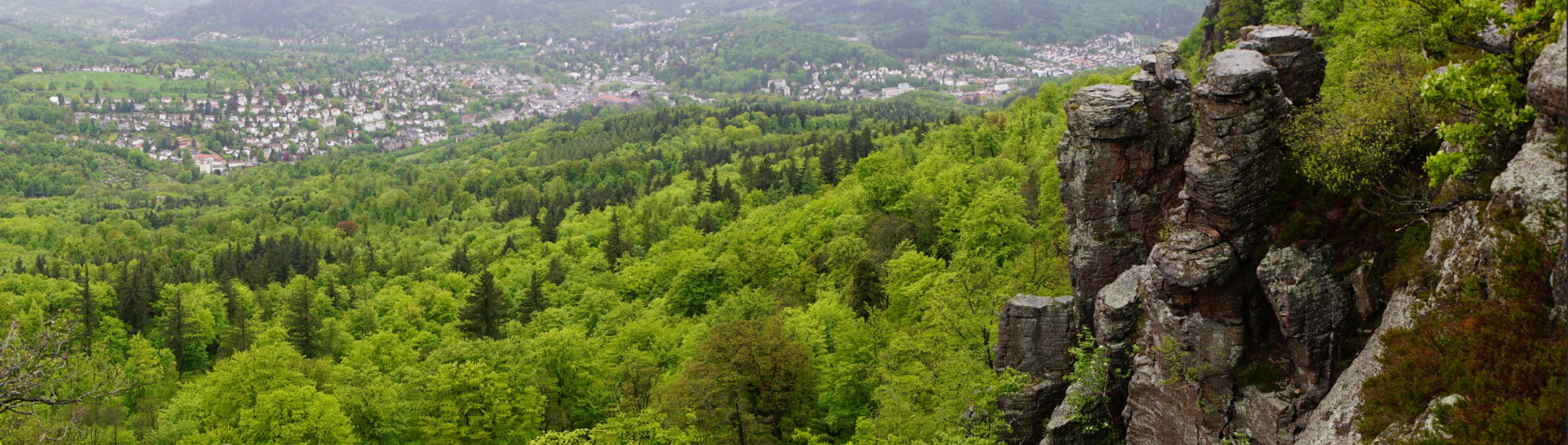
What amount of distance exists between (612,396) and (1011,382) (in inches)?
1015

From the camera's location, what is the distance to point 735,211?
110 meters

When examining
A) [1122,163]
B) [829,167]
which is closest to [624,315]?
[1122,163]

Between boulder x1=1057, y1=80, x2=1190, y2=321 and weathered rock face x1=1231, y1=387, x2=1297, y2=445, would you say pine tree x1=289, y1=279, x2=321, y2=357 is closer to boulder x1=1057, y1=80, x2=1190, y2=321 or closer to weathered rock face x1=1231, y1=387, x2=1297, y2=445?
boulder x1=1057, y1=80, x2=1190, y2=321

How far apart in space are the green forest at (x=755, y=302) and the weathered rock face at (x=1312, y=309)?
3.18 ft

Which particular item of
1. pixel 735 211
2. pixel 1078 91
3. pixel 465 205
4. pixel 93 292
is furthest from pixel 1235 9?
pixel 465 205

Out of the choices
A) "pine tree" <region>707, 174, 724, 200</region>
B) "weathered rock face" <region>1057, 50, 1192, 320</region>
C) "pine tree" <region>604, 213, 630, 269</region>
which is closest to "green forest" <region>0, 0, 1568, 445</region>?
"pine tree" <region>707, 174, 724, 200</region>

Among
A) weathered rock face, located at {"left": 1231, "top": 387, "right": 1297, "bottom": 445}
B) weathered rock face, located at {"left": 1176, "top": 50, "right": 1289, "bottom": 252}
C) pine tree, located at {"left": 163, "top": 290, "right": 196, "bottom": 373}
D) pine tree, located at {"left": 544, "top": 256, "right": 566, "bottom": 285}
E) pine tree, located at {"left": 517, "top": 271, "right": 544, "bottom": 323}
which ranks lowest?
pine tree, located at {"left": 163, "top": 290, "right": 196, "bottom": 373}

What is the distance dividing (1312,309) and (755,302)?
36.8 meters

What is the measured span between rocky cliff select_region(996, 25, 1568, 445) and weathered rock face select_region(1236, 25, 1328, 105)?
42 millimetres

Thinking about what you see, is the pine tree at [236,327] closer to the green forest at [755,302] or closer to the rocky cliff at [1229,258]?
the green forest at [755,302]

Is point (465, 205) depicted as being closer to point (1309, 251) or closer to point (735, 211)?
point (735, 211)

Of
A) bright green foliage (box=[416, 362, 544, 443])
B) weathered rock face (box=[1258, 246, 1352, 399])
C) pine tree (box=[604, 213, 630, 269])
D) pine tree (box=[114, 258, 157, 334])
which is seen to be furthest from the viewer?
pine tree (box=[604, 213, 630, 269])

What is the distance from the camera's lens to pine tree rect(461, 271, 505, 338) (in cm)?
6988

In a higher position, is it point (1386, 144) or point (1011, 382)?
point (1386, 144)
